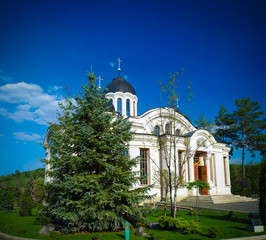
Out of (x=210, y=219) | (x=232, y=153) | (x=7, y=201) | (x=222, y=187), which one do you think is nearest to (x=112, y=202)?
(x=210, y=219)

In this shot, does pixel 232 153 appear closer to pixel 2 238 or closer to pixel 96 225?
pixel 96 225

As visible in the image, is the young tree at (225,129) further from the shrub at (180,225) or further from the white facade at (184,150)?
the shrub at (180,225)

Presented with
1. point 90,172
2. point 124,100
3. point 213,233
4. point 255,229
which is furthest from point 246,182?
point 90,172

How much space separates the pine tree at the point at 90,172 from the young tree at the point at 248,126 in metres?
24.5

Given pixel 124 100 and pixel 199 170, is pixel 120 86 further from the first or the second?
pixel 199 170

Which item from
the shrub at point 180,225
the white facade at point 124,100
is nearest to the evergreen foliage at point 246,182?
the white facade at point 124,100

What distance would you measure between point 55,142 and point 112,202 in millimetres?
3695

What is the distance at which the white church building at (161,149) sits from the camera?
19.1 m

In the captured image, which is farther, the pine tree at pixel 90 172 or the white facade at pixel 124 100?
the white facade at pixel 124 100

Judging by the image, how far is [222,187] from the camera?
22.3 metres

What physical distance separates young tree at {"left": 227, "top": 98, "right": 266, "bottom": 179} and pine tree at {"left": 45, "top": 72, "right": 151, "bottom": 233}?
24.5m

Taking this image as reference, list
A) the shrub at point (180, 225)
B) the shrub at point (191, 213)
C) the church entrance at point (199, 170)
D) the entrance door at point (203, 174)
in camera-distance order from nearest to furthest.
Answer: the shrub at point (180, 225)
the shrub at point (191, 213)
the entrance door at point (203, 174)
the church entrance at point (199, 170)

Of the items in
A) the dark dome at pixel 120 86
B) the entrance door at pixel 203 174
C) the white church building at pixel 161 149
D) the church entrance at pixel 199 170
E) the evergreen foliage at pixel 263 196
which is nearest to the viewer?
the evergreen foliage at pixel 263 196

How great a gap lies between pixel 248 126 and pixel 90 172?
2656 centimetres
